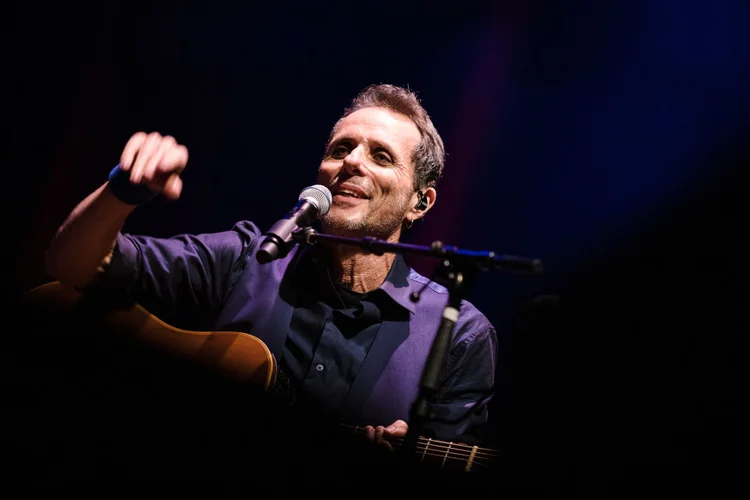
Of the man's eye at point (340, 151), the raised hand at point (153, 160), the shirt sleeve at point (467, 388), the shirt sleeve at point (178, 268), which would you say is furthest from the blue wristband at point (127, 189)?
the shirt sleeve at point (467, 388)

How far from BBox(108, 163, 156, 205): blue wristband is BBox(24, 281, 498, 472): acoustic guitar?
56cm

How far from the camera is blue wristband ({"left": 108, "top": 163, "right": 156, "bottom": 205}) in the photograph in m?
1.55

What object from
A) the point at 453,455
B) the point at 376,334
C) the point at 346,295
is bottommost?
the point at 453,455

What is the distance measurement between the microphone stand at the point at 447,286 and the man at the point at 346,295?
2.05ft

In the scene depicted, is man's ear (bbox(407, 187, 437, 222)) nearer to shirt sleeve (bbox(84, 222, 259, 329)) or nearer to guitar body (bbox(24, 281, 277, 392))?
shirt sleeve (bbox(84, 222, 259, 329))

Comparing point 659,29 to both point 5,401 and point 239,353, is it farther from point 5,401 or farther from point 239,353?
point 5,401

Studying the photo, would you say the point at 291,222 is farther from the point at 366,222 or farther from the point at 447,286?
the point at 366,222

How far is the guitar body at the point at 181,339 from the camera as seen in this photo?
1.89m

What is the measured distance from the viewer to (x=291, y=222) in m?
1.60

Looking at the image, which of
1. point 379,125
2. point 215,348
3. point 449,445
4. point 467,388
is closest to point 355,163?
point 379,125

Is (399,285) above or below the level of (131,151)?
above

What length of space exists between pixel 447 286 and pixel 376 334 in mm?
1034

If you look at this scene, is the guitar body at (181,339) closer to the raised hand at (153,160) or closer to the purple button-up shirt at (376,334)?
the purple button-up shirt at (376,334)

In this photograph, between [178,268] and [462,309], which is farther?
[462,309]
